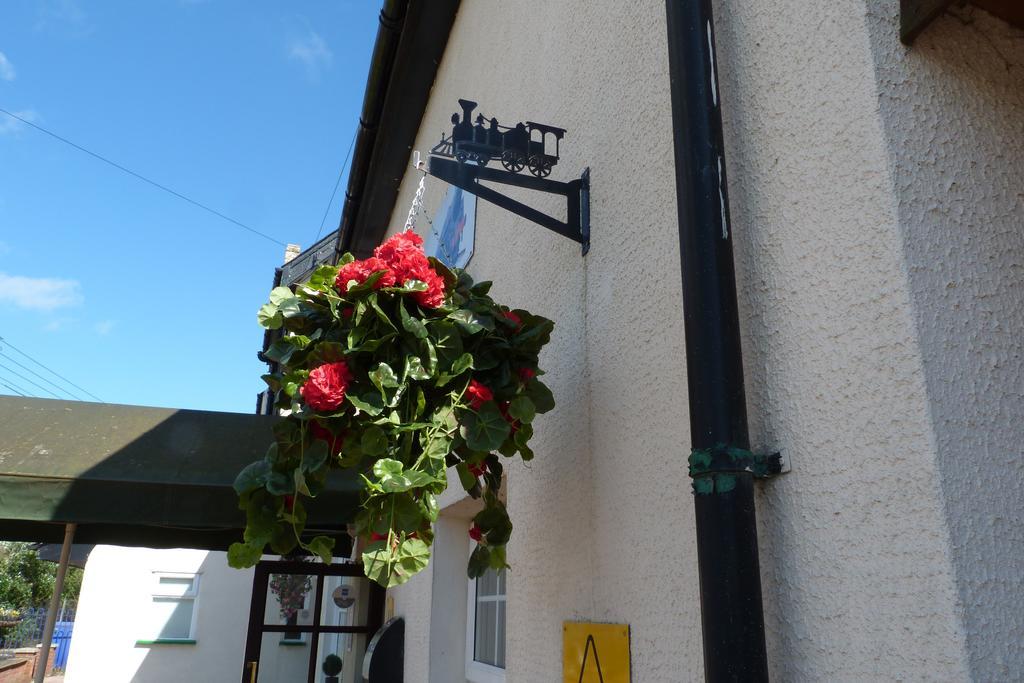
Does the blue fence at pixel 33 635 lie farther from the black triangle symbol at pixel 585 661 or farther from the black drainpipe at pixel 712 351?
the black drainpipe at pixel 712 351

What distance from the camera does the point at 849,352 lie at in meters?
1.23

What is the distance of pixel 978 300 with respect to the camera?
1.20 meters

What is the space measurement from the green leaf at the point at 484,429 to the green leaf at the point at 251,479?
47 centimetres

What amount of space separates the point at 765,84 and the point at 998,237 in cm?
52

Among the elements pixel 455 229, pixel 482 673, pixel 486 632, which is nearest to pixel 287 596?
pixel 486 632

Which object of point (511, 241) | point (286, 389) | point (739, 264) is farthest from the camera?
point (511, 241)

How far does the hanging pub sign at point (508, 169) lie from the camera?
2.28 meters

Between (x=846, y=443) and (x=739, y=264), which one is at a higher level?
(x=739, y=264)

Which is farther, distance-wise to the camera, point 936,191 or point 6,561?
point 6,561

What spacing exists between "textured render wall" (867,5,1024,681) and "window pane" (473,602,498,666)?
2.58 m

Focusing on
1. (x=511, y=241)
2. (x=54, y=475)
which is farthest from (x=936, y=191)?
(x=54, y=475)

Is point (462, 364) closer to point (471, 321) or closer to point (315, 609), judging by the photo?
point (471, 321)

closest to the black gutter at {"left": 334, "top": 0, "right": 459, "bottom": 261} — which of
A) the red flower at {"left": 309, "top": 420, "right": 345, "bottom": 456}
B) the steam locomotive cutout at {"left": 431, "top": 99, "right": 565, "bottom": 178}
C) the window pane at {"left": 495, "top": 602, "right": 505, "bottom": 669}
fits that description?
the steam locomotive cutout at {"left": 431, "top": 99, "right": 565, "bottom": 178}

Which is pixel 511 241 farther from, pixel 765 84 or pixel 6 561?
pixel 6 561
